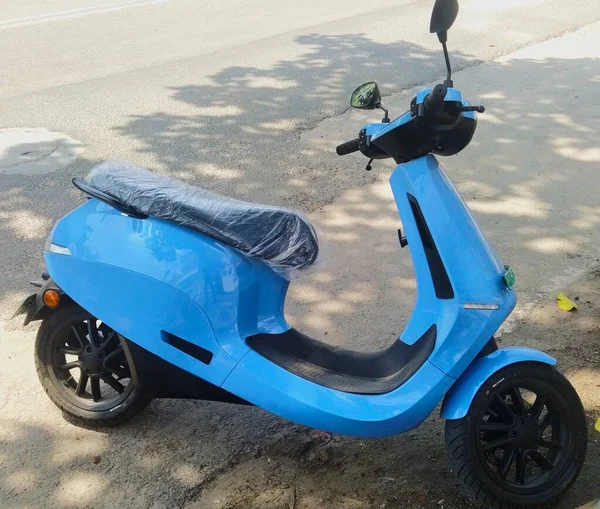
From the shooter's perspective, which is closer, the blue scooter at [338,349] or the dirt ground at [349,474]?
the blue scooter at [338,349]

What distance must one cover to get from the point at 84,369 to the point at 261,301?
2.60 ft

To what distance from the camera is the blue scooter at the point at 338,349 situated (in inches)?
99.1

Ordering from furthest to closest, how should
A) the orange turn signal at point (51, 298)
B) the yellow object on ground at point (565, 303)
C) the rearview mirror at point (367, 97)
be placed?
the yellow object on ground at point (565, 303) < the orange turn signal at point (51, 298) < the rearview mirror at point (367, 97)

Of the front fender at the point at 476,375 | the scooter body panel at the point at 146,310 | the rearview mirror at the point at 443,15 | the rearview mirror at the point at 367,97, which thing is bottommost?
the front fender at the point at 476,375

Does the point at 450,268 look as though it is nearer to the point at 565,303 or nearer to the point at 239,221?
the point at 239,221

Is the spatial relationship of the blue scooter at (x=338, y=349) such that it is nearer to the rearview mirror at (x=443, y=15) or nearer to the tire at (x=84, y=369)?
the rearview mirror at (x=443, y=15)

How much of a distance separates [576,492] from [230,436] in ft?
4.25

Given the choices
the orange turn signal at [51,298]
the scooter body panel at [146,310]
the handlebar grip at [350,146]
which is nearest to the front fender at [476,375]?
the scooter body panel at [146,310]

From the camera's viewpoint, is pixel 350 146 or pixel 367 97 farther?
pixel 350 146

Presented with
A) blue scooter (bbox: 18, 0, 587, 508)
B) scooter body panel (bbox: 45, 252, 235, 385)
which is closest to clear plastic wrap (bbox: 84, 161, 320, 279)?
blue scooter (bbox: 18, 0, 587, 508)

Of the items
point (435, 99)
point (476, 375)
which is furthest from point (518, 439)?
point (435, 99)

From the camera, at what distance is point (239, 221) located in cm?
267

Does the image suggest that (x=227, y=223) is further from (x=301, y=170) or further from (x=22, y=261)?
(x=301, y=170)

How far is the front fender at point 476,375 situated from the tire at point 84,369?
3.85 ft
